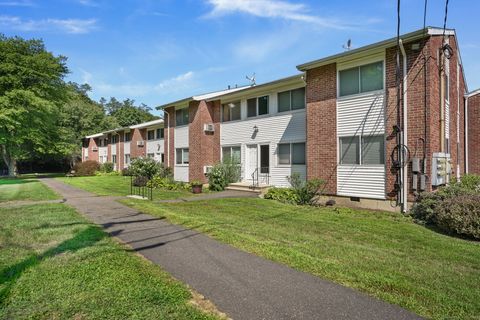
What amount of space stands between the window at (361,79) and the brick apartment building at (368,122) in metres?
0.04

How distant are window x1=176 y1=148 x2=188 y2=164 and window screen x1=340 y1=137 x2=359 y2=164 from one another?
12.4 m

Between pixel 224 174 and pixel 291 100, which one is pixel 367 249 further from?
pixel 224 174

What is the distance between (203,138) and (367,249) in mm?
14880

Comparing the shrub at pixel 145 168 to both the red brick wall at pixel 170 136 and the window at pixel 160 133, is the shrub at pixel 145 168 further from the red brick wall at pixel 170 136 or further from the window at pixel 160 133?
the window at pixel 160 133

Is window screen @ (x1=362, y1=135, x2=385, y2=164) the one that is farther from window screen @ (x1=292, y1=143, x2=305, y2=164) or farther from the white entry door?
the white entry door

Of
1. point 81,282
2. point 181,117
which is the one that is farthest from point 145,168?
point 81,282

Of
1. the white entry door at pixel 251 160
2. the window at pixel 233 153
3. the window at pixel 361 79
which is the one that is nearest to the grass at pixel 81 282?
the window at pixel 361 79

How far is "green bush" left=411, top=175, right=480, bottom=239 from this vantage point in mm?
7930

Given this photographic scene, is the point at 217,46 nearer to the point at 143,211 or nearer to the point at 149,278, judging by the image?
the point at 143,211

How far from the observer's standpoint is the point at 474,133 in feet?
54.3

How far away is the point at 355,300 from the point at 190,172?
58.7ft

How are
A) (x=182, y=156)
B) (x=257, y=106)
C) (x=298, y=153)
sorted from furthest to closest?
(x=182, y=156) < (x=257, y=106) < (x=298, y=153)

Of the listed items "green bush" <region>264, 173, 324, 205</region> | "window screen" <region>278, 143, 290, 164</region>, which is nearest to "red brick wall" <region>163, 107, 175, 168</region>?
"window screen" <region>278, 143, 290, 164</region>

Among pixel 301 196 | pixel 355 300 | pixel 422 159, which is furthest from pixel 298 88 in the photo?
pixel 355 300
